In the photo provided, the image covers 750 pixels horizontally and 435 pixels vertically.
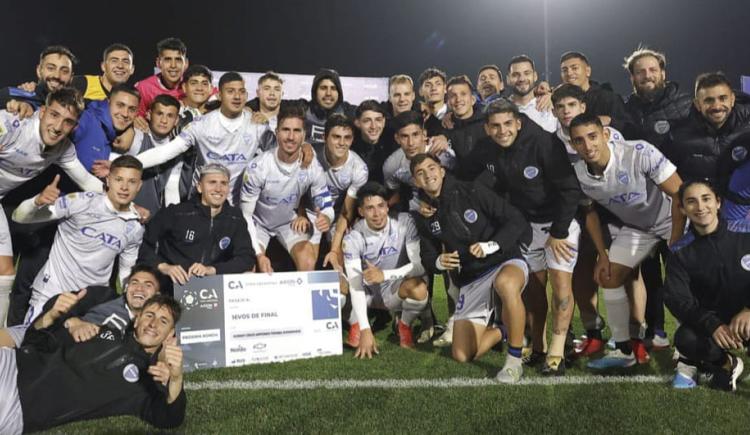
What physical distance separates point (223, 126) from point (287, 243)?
1259 millimetres

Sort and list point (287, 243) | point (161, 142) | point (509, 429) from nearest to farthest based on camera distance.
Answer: point (509, 429) < point (161, 142) < point (287, 243)

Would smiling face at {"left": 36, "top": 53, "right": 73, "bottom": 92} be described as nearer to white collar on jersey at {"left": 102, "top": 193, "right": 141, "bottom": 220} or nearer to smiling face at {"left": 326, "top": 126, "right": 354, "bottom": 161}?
white collar on jersey at {"left": 102, "top": 193, "right": 141, "bottom": 220}

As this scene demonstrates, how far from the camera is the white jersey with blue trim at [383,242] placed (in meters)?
5.24

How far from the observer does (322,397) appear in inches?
143

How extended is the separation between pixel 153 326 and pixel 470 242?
2.52 metres

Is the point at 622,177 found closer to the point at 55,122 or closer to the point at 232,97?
the point at 232,97

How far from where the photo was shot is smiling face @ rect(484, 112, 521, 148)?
472 centimetres

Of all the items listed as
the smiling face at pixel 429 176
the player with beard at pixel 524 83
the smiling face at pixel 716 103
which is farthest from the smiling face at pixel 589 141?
the player with beard at pixel 524 83

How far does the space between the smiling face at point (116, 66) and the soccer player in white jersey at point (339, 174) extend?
204 centimetres

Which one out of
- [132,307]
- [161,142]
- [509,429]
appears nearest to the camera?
[509,429]

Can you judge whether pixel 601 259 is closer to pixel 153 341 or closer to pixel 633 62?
pixel 633 62

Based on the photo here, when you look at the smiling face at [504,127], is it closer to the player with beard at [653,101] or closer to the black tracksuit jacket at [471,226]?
the black tracksuit jacket at [471,226]

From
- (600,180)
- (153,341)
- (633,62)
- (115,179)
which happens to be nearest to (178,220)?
(115,179)

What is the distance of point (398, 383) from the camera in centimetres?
394
